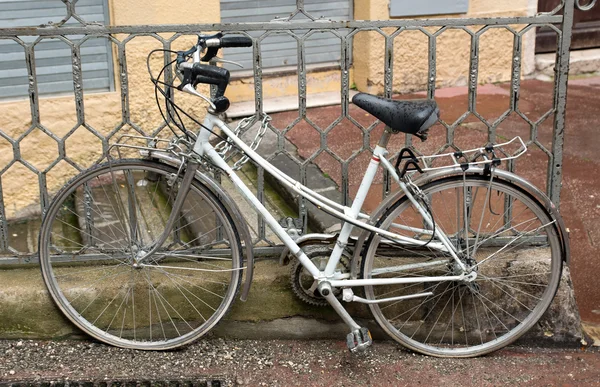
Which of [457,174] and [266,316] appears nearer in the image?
[457,174]

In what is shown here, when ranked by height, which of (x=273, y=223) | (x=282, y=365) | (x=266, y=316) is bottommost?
(x=282, y=365)

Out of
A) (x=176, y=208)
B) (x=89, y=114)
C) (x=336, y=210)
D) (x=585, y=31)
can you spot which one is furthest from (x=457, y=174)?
(x=585, y=31)

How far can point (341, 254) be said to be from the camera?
3646 millimetres

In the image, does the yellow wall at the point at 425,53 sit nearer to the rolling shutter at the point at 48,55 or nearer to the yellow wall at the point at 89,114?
the yellow wall at the point at 89,114

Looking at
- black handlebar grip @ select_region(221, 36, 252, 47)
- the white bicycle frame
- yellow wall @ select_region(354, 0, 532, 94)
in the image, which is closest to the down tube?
the white bicycle frame

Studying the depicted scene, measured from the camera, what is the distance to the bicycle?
3521 mm

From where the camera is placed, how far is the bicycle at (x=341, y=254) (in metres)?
3.52

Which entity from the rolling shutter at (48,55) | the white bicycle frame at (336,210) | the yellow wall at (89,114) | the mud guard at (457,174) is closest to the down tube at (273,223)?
the white bicycle frame at (336,210)

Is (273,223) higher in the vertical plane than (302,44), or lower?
lower

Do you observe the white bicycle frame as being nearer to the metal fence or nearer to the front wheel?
the front wheel

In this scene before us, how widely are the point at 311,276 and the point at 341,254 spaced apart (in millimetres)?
259

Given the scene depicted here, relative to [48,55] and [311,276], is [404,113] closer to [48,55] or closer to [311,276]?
[311,276]

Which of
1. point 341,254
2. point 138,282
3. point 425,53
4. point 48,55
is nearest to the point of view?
point 341,254

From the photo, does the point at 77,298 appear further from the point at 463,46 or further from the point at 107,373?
the point at 463,46
